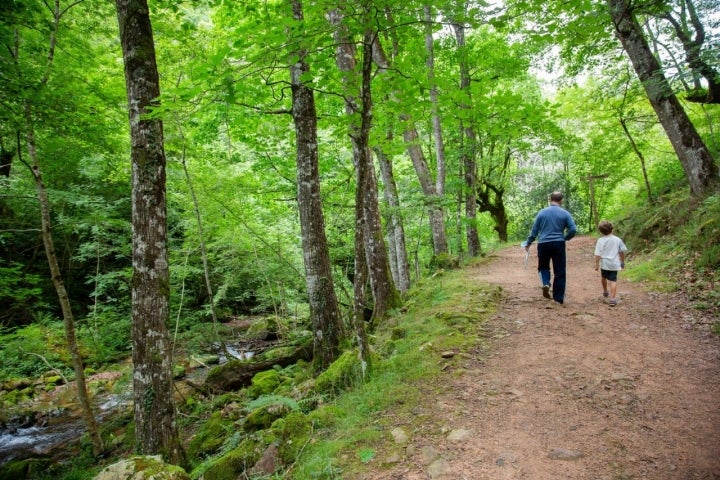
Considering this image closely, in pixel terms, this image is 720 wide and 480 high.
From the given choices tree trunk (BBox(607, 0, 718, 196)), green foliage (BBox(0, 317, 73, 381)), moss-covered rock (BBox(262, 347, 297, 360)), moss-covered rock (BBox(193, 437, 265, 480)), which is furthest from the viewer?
green foliage (BBox(0, 317, 73, 381))

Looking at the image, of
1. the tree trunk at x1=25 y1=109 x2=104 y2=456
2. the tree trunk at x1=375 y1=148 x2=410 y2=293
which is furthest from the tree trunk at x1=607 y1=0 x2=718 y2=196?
the tree trunk at x1=25 y1=109 x2=104 y2=456

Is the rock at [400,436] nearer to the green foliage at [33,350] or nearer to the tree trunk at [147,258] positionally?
the tree trunk at [147,258]

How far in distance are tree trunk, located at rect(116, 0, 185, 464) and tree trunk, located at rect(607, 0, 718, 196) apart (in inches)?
414

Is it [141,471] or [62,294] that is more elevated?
[62,294]

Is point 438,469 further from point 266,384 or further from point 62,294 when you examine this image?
point 62,294

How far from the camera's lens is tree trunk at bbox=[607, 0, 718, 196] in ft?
30.0

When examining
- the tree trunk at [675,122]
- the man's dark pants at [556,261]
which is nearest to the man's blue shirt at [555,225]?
the man's dark pants at [556,261]

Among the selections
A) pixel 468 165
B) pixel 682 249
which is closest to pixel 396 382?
pixel 682 249

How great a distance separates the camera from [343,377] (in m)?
5.21

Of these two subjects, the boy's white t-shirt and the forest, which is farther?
the boy's white t-shirt

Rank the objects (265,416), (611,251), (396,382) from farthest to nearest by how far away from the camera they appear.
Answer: (611,251) → (265,416) → (396,382)

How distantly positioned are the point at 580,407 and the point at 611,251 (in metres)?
4.15

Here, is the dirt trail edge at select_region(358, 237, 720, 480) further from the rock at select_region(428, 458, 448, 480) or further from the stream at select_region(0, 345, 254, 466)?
the stream at select_region(0, 345, 254, 466)

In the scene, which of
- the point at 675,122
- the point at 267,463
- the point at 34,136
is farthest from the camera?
the point at 675,122
